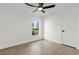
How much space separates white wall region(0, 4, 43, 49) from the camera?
114 inches

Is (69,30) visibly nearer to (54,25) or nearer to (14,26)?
(54,25)

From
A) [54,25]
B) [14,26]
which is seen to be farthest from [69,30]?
[14,26]

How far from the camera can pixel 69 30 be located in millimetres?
3113

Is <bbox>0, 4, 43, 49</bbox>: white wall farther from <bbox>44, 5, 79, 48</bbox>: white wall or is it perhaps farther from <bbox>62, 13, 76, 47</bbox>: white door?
<bbox>62, 13, 76, 47</bbox>: white door

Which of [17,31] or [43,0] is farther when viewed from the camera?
[17,31]

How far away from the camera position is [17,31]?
3100 mm

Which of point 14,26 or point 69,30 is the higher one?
point 14,26

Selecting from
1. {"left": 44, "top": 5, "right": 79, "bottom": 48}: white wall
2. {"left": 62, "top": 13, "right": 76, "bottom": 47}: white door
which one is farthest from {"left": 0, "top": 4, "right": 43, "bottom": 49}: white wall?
{"left": 62, "top": 13, "right": 76, "bottom": 47}: white door

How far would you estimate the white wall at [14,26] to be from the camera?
2.90 meters

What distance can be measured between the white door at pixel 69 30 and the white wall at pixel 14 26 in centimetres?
89

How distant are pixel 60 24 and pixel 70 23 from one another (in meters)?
0.40

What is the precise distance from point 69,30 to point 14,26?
1.99m
